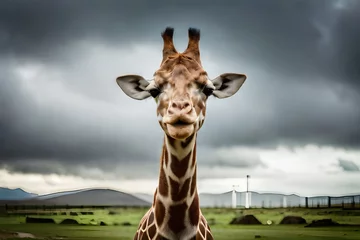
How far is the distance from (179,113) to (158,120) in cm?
89

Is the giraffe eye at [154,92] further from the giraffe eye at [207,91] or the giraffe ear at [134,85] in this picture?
the giraffe eye at [207,91]

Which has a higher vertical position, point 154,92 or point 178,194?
point 154,92

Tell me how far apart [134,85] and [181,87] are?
1.27 meters

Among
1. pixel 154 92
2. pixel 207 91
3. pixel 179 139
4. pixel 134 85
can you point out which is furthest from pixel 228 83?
pixel 179 139

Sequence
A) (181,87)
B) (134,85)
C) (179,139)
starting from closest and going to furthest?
(179,139), (181,87), (134,85)

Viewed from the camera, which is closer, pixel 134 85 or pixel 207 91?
pixel 207 91

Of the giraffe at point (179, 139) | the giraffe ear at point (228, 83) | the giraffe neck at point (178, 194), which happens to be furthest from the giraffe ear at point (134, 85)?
the giraffe ear at point (228, 83)

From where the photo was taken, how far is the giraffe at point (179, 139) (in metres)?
7.27

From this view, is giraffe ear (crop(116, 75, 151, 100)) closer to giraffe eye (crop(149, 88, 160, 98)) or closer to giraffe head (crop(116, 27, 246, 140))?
giraffe head (crop(116, 27, 246, 140))

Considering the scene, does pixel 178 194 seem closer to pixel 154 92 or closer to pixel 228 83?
pixel 154 92

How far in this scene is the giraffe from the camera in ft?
23.9

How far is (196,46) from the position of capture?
327 inches

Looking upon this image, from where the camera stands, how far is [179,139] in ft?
22.4

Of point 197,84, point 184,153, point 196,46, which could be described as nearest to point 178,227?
point 184,153
